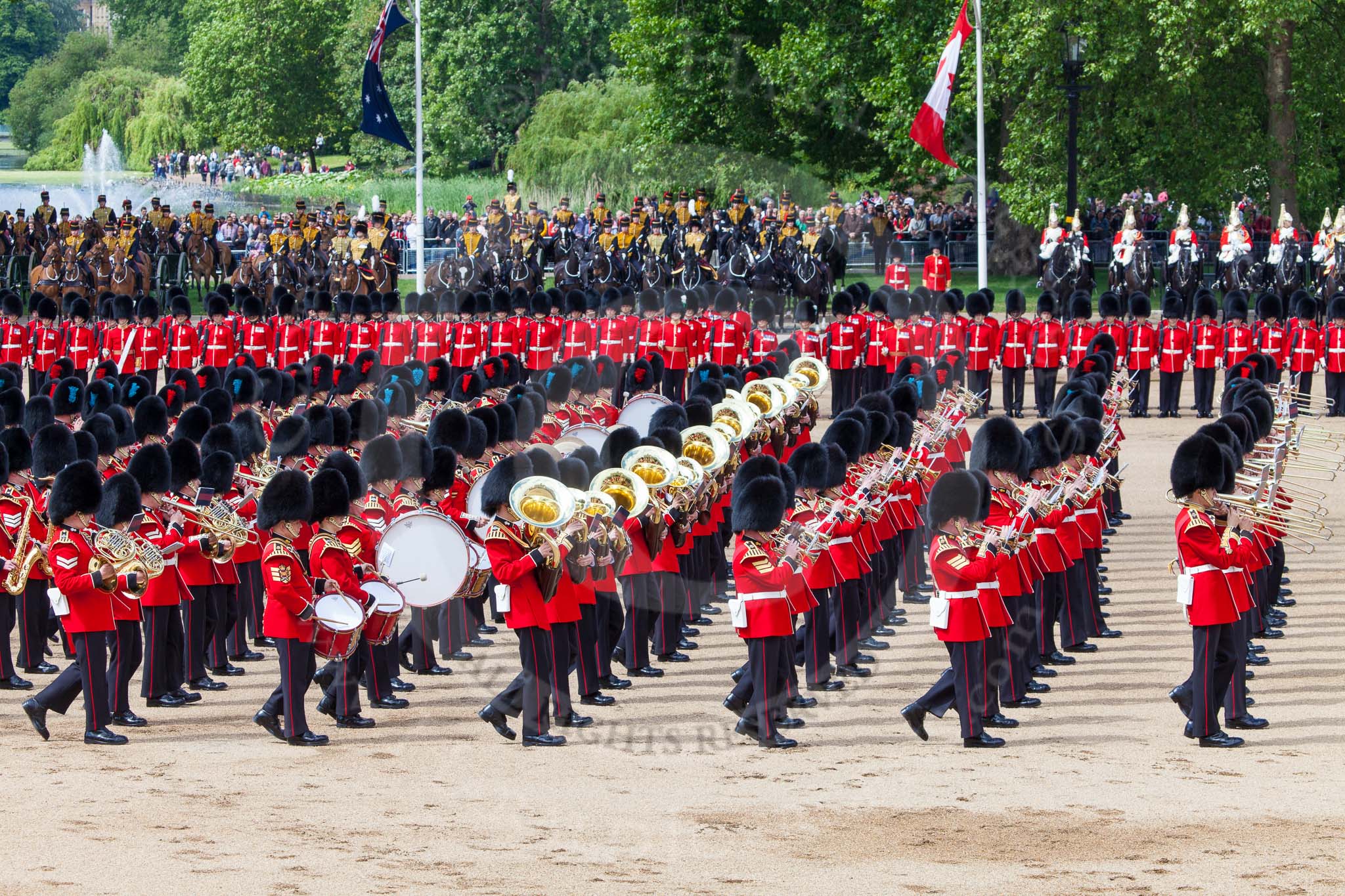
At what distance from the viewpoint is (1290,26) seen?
26828 mm

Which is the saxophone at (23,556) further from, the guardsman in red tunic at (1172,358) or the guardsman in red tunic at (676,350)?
the guardsman in red tunic at (1172,358)

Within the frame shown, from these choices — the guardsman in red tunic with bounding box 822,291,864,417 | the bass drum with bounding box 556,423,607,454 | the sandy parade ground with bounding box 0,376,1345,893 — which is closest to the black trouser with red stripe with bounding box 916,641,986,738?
the sandy parade ground with bounding box 0,376,1345,893

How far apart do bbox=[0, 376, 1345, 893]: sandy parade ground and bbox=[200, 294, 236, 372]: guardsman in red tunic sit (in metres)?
9.90

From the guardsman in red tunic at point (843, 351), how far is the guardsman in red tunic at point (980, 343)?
0.31 m

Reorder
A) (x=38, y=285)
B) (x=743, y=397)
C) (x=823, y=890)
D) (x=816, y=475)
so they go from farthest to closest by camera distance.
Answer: (x=38, y=285) < (x=743, y=397) < (x=816, y=475) < (x=823, y=890)

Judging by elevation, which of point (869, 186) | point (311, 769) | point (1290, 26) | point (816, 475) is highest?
point (1290, 26)

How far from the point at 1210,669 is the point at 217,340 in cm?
1328

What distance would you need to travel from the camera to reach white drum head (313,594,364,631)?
834 cm

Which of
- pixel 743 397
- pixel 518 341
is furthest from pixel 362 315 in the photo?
pixel 743 397

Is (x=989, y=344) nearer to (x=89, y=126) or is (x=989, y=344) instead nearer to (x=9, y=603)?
(x=9, y=603)

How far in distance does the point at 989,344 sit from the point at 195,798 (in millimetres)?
12964

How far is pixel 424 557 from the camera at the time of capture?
8.50 meters

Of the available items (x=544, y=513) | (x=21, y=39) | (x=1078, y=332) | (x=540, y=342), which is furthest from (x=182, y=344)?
(x=21, y=39)

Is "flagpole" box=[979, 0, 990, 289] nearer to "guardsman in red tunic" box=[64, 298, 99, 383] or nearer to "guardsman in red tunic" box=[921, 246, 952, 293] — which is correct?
"guardsman in red tunic" box=[921, 246, 952, 293]
